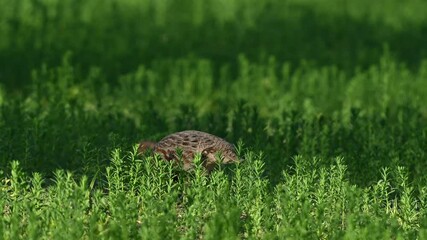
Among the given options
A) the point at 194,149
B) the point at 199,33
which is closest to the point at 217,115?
the point at 194,149

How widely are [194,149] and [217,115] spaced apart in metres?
3.83

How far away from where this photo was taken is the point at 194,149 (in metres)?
10.2

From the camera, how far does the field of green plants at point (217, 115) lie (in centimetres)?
891

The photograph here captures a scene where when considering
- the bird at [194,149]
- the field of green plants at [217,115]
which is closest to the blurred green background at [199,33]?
the field of green plants at [217,115]

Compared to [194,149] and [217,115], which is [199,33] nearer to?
[217,115]

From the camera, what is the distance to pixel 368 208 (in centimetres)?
947

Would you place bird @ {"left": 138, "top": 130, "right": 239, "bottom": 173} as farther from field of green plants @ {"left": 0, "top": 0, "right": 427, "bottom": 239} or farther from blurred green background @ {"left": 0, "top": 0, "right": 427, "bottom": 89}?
blurred green background @ {"left": 0, "top": 0, "right": 427, "bottom": 89}

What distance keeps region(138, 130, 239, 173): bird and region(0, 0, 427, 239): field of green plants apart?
0.11 metres

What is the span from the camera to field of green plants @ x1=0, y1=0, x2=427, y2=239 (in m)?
8.91

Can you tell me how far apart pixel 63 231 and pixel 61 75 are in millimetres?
6497

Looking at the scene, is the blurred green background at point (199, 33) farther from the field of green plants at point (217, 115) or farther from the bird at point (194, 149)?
the bird at point (194, 149)

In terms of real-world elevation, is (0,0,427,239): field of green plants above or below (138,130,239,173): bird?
below

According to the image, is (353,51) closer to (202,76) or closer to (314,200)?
(202,76)

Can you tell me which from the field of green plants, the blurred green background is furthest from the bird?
the blurred green background
